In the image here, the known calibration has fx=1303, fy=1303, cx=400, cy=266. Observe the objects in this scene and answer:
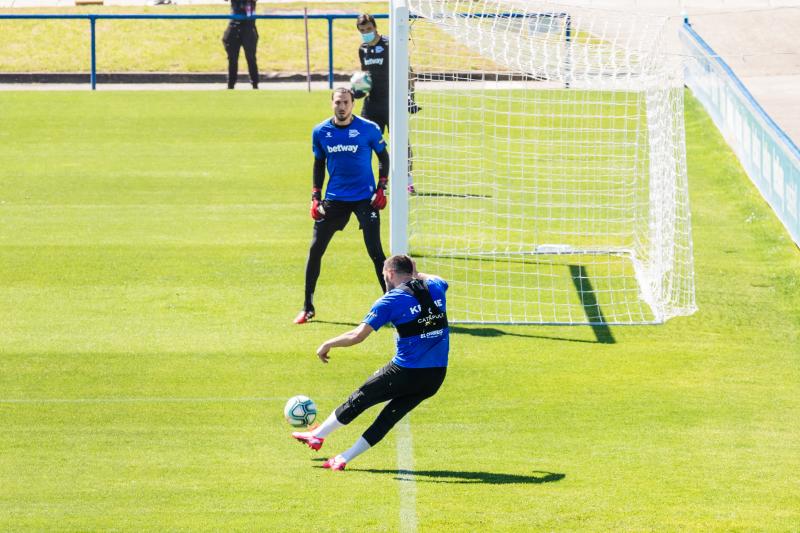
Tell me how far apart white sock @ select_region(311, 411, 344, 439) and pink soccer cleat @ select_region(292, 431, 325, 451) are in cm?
4

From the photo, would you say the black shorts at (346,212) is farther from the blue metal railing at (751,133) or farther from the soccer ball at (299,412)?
the blue metal railing at (751,133)

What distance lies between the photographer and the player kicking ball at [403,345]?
10.0 meters

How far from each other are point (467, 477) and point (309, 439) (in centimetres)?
137

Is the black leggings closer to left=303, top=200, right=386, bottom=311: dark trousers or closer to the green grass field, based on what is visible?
the green grass field

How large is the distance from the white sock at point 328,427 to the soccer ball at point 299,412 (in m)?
0.37

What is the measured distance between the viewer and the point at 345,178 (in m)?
14.0

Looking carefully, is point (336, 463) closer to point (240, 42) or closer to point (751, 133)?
point (751, 133)

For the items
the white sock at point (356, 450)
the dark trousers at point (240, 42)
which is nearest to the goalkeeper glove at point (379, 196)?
the white sock at point (356, 450)

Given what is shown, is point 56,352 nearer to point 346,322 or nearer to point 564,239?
point 346,322

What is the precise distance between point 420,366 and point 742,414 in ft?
11.3

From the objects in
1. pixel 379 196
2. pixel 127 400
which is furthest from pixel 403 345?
pixel 379 196

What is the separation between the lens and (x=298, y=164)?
23297 mm

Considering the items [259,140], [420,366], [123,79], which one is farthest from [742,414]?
[123,79]

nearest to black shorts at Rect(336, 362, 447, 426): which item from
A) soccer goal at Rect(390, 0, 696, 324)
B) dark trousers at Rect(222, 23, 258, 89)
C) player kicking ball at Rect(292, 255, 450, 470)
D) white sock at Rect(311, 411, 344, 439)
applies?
player kicking ball at Rect(292, 255, 450, 470)
